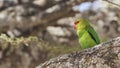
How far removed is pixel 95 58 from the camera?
2.96 meters

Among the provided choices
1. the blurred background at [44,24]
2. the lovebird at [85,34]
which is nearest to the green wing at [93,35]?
the lovebird at [85,34]

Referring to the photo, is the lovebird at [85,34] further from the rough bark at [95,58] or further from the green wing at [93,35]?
the rough bark at [95,58]

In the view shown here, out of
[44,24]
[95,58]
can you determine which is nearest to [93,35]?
[95,58]

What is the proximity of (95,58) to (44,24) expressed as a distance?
18.3 ft

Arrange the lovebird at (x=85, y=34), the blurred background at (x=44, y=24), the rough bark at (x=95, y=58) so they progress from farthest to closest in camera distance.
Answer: the blurred background at (x=44, y=24) < the lovebird at (x=85, y=34) < the rough bark at (x=95, y=58)

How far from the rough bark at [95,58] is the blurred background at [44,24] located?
3.84 m

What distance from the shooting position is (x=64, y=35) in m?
9.72

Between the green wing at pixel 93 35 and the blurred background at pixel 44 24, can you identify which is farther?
the blurred background at pixel 44 24

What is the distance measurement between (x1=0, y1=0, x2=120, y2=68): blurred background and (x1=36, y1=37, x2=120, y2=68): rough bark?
12.6 ft

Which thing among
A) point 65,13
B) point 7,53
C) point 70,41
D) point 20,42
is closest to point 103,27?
point 70,41

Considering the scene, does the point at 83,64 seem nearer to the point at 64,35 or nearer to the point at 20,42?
the point at 20,42

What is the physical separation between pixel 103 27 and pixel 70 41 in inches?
32.8

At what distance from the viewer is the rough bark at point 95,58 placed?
A: 2.89m

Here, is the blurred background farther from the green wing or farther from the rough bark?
the rough bark
